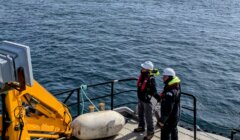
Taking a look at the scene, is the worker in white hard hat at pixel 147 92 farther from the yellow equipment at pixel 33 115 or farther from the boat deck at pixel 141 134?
the yellow equipment at pixel 33 115

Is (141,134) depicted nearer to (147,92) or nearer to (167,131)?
(167,131)

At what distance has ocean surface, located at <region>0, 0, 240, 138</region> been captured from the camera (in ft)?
74.7

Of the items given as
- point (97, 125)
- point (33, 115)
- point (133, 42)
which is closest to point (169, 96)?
point (97, 125)

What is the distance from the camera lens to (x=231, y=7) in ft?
160


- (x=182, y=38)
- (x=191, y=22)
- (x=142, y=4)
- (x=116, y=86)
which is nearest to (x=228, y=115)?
(x=116, y=86)

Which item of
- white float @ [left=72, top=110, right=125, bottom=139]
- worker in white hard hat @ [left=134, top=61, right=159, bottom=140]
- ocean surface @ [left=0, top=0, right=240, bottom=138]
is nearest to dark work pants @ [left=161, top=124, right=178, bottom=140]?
worker in white hard hat @ [left=134, top=61, right=159, bottom=140]

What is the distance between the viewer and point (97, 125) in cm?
938

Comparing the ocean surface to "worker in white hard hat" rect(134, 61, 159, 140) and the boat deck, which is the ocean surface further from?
"worker in white hard hat" rect(134, 61, 159, 140)

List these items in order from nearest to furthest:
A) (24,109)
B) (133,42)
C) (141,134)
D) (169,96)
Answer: (24,109) < (169,96) < (141,134) < (133,42)

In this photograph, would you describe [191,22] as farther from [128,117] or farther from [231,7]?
[128,117]

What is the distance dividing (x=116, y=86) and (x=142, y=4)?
90.8 feet

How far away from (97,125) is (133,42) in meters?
22.6

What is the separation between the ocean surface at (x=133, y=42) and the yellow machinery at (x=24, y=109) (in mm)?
10535

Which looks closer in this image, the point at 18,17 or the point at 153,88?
the point at 153,88
